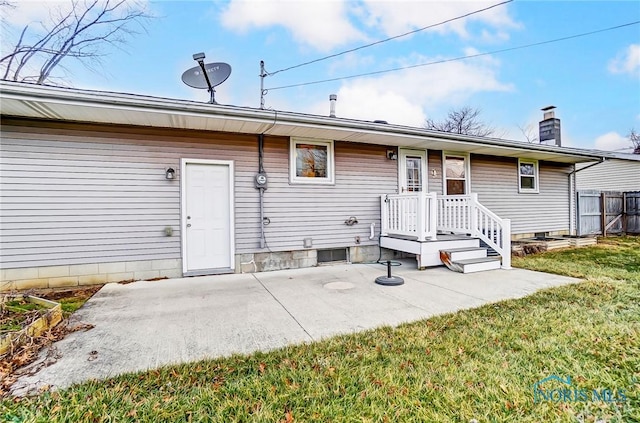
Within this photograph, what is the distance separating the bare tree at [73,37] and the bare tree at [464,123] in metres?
19.8

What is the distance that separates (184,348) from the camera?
2.70 m

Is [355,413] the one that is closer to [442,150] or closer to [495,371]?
[495,371]

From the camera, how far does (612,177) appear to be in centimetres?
1252

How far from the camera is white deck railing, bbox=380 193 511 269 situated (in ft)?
19.6

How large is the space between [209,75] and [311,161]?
8.45ft

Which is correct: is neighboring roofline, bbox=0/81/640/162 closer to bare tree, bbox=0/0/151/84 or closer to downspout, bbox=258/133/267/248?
downspout, bbox=258/133/267/248

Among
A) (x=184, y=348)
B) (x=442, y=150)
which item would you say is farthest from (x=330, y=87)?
(x=184, y=348)

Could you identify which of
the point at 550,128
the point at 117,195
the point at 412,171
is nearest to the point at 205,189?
the point at 117,195

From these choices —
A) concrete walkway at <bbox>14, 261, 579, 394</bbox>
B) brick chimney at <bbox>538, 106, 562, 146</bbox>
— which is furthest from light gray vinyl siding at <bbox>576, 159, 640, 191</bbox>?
concrete walkway at <bbox>14, 261, 579, 394</bbox>

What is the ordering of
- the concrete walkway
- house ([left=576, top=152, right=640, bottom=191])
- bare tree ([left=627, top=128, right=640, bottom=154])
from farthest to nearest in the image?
bare tree ([left=627, top=128, right=640, bottom=154])
house ([left=576, top=152, right=640, bottom=191])
the concrete walkway

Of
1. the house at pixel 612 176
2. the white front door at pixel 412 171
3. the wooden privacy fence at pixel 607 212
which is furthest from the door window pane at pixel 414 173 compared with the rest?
the house at pixel 612 176

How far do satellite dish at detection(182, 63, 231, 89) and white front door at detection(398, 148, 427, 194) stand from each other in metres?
4.36

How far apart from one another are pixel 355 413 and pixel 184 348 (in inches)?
67.8

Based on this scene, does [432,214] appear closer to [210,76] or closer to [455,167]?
[455,167]
